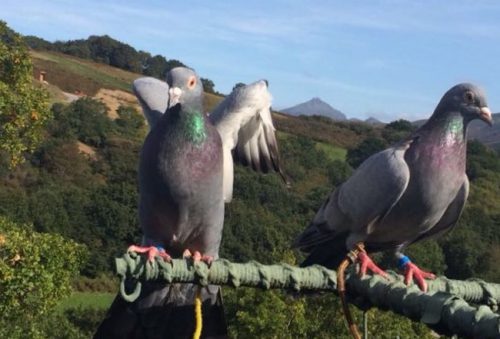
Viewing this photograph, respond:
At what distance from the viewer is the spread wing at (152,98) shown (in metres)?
6.30

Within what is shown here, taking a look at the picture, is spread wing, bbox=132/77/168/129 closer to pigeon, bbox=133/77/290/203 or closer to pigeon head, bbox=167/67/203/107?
pigeon, bbox=133/77/290/203

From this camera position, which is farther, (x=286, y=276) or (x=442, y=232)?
(x=442, y=232)

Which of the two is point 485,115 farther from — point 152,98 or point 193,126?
point 152,98

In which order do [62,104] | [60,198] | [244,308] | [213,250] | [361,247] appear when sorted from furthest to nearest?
[62,104]
[60,198]
[244,308]
[213,250]
[361,247]

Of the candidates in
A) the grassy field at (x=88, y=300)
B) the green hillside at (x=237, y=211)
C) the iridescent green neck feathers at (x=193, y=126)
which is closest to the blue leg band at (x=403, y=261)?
the iridescent green neck feathers at (x=193, y=126)

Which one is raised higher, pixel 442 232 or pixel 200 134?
pixel 200 134

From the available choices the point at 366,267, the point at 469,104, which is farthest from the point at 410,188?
the point at 366,267

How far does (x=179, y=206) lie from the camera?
5.41 meters

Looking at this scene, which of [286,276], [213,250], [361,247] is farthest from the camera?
[213,250]

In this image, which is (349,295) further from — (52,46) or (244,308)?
(52,46)

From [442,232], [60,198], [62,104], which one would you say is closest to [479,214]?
[60,198]

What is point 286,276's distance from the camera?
377cm

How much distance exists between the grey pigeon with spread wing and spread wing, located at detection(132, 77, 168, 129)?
34.0 inches

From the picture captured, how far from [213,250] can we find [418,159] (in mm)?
1537
